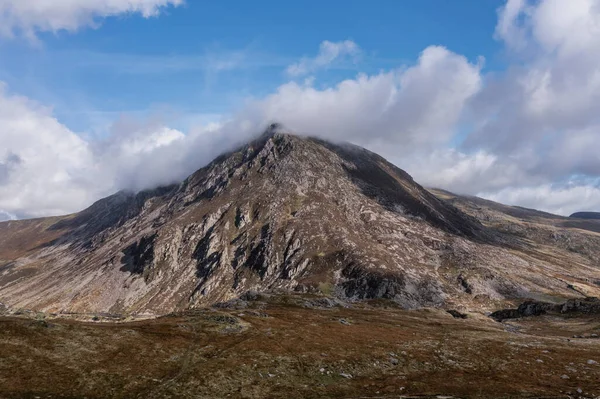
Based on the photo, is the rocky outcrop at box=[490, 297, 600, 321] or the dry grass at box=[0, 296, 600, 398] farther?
the rocky outcrop at box=[490, 297, 600, 321]

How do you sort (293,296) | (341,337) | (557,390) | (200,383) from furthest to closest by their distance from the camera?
1. (293,296)
2. (341,337)
3. (200,383)
4. (557,390)

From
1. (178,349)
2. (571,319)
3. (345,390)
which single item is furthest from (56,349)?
(571,319)

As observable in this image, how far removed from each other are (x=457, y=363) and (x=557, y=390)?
1381 centimetres

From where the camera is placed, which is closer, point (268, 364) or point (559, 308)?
point (268, 364)

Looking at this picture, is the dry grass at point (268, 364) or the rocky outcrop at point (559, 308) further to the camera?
the rocky outcrop at point (559, 308)

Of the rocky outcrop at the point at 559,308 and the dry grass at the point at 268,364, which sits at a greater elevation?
the dry grass at the point at 268,364

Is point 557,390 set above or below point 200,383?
above

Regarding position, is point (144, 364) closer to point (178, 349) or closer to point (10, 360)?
point (178, 349)

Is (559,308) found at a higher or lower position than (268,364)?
lower

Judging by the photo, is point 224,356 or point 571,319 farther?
point 571,319

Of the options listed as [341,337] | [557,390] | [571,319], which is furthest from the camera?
[571,319]

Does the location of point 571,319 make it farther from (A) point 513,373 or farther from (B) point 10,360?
(B) point 10,360

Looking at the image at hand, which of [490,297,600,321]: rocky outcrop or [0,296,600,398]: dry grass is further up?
[0,296,600,398]: dry grass

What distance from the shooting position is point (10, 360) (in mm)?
42125
